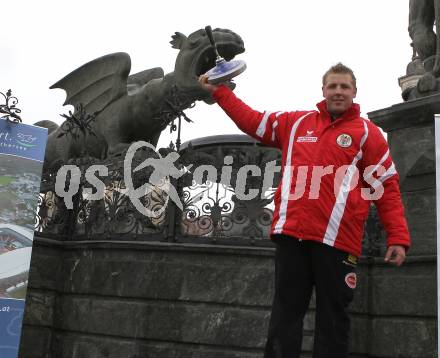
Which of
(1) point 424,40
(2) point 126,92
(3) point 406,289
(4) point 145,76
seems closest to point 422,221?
(3) point 406,289

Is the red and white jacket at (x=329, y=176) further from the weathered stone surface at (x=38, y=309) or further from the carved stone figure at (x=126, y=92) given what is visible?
the carved stone figure at (x=126, y=92)

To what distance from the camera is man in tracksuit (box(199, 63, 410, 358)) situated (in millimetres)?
3406

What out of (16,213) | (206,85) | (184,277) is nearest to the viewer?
(206,85)

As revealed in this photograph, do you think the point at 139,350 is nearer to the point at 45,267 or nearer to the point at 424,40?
the point at 45,267

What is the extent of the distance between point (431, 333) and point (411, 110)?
1.89 meters

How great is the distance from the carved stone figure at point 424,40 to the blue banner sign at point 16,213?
3.42 meters

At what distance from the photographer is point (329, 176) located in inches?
138

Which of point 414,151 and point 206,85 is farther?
point 414,151

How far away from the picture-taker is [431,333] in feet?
17.4

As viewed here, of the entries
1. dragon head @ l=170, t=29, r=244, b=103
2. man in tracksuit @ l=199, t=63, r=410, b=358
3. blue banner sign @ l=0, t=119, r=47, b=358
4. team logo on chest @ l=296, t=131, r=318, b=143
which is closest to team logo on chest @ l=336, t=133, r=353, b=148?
man in tracksuit @ l=199, t=63, r=410, b=358

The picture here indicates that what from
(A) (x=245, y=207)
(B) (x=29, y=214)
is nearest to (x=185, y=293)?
(A) (x=245, y=207)

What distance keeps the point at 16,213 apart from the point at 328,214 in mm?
3008

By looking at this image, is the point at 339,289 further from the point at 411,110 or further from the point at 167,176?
the point at 167,176

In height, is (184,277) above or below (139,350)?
above
